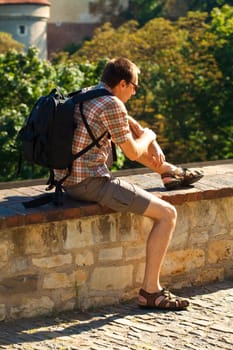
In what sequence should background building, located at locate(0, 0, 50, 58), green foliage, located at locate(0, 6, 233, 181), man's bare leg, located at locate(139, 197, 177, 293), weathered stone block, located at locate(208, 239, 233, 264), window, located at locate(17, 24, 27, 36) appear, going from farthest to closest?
window, located at locate(17, 24, 27, 36) < background building, located at locate(0, 0, 50, 58) < green foliage, located at locate(0, 6, 233, 181) < weathered stone block, located at locate(208, 239, 233, 264) < man's bare leg, located at locate(139, 197, 177, 293)

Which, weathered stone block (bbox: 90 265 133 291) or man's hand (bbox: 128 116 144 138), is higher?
man's hand (bbox: 128 116 144 138)

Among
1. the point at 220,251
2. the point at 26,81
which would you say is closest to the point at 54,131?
the point at 220,251

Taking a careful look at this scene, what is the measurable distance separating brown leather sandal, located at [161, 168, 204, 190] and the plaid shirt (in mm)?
737

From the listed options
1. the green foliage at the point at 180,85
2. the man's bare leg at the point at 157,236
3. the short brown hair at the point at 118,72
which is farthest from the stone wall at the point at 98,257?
the green foliage at the point at 180,85

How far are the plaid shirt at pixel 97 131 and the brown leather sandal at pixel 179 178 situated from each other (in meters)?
0.74

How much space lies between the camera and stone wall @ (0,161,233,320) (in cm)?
550

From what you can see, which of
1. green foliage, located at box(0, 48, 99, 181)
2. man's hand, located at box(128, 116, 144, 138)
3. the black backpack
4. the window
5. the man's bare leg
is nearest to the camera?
the black backpack

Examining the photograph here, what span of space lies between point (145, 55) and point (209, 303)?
3164 cm

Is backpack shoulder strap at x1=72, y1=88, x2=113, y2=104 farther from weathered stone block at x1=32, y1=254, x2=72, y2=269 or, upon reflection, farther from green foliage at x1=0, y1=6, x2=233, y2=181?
green foliage at x1=0, y1=6, x2=233, y2=181

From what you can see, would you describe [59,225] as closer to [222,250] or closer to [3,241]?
[3,241]

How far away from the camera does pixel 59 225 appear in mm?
5645

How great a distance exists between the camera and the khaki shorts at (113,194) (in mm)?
5594

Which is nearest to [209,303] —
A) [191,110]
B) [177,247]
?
[177,247]

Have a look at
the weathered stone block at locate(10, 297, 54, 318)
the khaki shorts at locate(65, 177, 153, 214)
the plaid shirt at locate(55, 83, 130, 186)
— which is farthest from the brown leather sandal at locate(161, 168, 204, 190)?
the weathered stone block at locate(10, 297, 54, 318)
